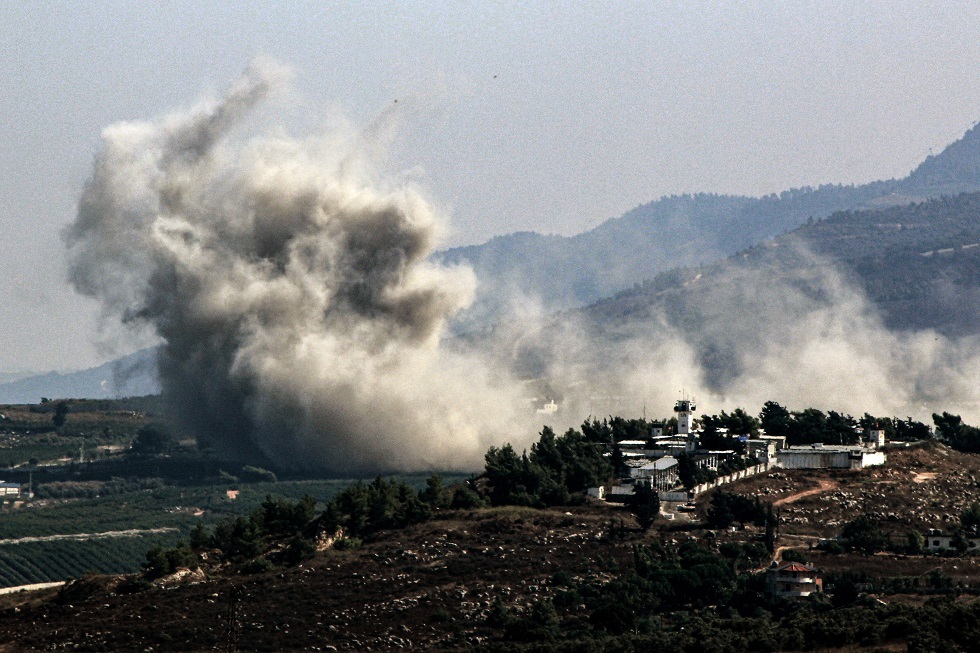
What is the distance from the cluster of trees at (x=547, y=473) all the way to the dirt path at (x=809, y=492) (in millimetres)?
9416

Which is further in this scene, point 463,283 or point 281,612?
point 463,283

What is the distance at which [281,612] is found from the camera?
243ft

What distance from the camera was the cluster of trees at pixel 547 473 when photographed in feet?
310

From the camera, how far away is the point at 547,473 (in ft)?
318

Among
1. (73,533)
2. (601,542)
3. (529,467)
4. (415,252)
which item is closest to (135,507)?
(73,533)

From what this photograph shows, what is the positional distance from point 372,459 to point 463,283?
14.5 metres

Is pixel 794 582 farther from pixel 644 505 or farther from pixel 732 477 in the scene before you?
pixel 732 477

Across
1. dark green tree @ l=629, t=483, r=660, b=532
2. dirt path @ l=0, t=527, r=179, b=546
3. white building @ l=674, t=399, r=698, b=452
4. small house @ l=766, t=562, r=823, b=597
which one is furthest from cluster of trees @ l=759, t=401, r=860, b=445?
dirt path @ l=0, t=527, r=179, b=546

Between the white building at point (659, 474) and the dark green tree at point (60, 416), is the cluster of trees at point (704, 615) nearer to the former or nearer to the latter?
the white building at point (659, 474)

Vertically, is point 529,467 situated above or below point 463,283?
below

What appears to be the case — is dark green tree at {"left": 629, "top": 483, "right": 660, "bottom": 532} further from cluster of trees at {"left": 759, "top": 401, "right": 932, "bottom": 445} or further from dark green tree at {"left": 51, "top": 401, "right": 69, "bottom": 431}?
dark green tree at {"left": 51, "top": 401, "right": 69, "bottom": 431}

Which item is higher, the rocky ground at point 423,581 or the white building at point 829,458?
the white building at point 829,458

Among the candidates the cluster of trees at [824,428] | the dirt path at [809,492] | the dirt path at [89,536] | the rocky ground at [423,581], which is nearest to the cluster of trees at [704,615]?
the rocky ground at [423,581]

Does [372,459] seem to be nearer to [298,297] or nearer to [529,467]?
[298,297]
